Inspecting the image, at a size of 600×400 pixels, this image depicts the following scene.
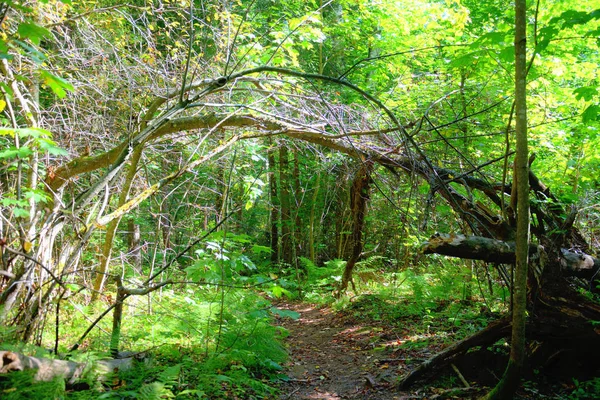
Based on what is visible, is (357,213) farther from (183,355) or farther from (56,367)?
(56,367)

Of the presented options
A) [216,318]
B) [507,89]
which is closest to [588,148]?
[507,89]

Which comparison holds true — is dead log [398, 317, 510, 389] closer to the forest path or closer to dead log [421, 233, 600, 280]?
the forest path

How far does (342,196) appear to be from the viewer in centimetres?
1402

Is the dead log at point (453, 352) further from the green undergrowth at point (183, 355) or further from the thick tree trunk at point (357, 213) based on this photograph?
the thick tree trunk at point (357, 213)

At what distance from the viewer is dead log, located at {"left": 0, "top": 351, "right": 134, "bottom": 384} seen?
3.11 meters

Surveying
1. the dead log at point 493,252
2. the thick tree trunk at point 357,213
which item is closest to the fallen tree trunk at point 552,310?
the dead log at point 493,252

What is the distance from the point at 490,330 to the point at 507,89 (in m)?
5.11

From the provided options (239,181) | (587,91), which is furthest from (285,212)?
(587,91)

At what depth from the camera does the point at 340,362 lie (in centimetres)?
624

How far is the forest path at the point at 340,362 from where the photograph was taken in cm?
496

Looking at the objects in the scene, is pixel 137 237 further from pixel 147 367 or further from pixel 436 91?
pixel 436 91

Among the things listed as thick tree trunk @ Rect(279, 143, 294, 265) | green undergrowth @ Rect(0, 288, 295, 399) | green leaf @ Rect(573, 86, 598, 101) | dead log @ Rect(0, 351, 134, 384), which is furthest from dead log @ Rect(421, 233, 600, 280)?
thick tree trunk @ Rect(279, 143, 294, 265)

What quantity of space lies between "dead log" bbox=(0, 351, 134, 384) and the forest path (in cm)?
199

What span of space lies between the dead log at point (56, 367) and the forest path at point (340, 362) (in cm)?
199
